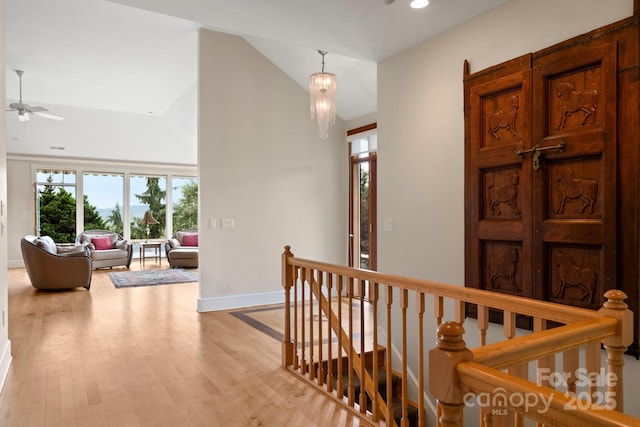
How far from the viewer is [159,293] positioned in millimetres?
6609

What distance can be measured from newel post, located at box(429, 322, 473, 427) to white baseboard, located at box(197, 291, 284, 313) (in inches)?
181

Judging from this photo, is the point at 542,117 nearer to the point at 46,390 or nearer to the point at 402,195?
the point at 402,195

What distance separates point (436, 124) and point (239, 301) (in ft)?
11.3

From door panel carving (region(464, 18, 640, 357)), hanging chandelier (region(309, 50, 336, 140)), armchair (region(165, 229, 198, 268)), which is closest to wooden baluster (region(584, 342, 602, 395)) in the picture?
door panel carving (region(464, 18, 640, 357))

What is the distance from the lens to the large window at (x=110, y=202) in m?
9.94

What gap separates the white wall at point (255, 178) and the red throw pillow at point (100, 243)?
5376 mm

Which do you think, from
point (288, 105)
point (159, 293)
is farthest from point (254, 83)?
point (159, 293)

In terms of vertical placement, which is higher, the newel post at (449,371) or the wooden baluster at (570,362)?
the newel post at (449,371)

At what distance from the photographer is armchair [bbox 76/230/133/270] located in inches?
360

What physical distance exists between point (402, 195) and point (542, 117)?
55.3 inches

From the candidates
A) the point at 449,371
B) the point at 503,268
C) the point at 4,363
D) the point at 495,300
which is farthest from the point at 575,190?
the point at 4,363

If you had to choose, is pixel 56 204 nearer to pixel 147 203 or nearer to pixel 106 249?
pixel 106 249

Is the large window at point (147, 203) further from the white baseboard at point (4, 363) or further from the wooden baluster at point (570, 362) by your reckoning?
the wooden baluster at point (570, 362)

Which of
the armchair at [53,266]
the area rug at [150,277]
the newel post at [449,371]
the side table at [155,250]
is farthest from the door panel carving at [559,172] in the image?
the side table at [155,250]
